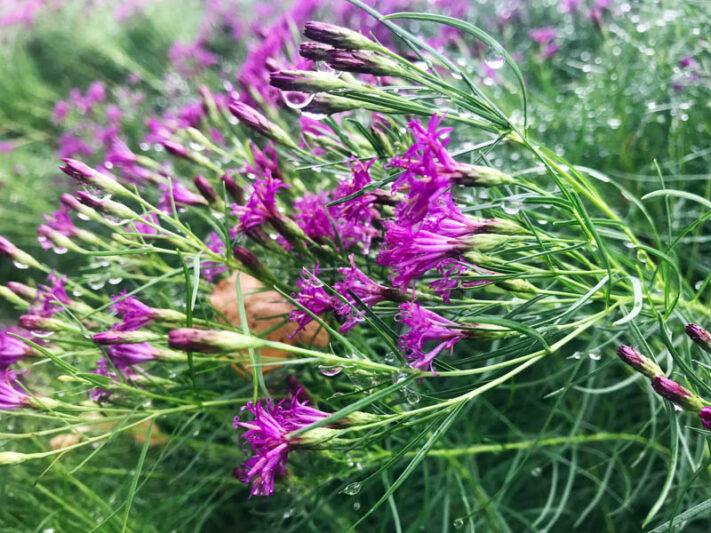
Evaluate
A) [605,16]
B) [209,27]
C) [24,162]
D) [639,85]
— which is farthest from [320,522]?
[209,27]

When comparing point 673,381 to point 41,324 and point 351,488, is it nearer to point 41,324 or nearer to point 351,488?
point 351,488

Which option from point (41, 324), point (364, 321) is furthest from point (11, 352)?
point (364, 321)

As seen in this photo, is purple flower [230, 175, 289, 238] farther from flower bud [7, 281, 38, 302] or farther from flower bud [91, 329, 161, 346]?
flower bud [7, 281, 38, 302]

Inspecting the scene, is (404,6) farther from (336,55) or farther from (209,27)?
(336,55)

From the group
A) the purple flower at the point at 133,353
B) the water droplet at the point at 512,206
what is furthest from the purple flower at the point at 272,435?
the water droplet at the point at 512,206

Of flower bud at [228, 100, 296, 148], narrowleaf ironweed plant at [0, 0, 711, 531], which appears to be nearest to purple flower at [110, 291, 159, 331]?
narrowleaf ironweed plant at [0, 0, 711, 531]

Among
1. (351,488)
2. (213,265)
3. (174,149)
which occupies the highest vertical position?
(174,149)
